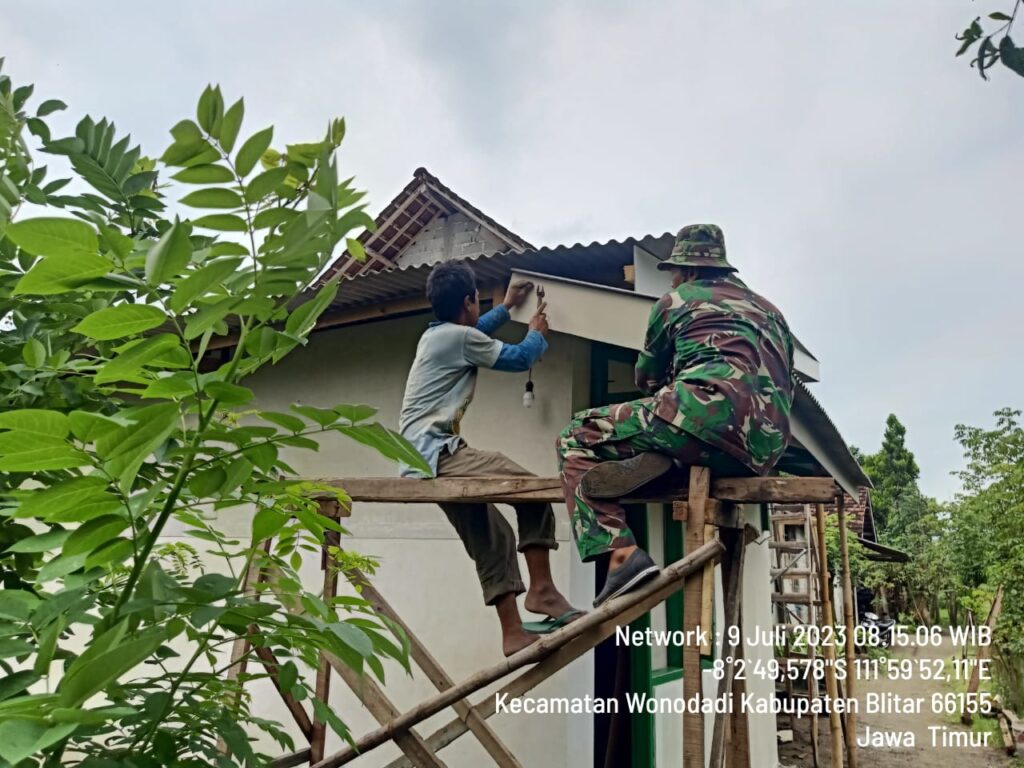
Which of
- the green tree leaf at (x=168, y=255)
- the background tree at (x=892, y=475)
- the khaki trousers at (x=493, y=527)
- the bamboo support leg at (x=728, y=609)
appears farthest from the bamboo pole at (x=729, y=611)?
the background tree at (x=892, y=475)

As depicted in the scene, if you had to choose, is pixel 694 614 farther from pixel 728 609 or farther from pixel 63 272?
pixel 63 272

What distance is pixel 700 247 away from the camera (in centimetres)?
303

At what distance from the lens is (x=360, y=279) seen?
4.53 m

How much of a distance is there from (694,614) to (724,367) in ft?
3.06

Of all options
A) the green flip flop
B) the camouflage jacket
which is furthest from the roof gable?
the green flip flop

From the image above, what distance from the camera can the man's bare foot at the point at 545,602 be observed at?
2.95 m

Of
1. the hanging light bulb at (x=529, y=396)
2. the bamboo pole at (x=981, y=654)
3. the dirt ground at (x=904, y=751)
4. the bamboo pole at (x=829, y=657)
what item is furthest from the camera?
the bamboo pole at (x=981, y=654)

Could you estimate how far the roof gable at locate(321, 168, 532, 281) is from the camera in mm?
8570

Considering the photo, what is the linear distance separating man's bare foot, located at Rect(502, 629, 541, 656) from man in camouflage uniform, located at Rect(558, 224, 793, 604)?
19.9 inches

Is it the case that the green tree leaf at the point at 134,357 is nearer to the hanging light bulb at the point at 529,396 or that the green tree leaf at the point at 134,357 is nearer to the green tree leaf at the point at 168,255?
the green tree leaf at the point at 168,255

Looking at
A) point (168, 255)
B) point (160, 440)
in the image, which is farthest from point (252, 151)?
point (160, 440)

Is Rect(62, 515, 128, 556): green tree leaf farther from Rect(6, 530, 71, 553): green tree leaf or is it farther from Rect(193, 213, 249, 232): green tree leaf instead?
Rect(193, 213, 249, 232): green tree leaf

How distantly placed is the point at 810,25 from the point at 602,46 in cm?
292

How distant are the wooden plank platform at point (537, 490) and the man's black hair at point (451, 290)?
2.87 feet
